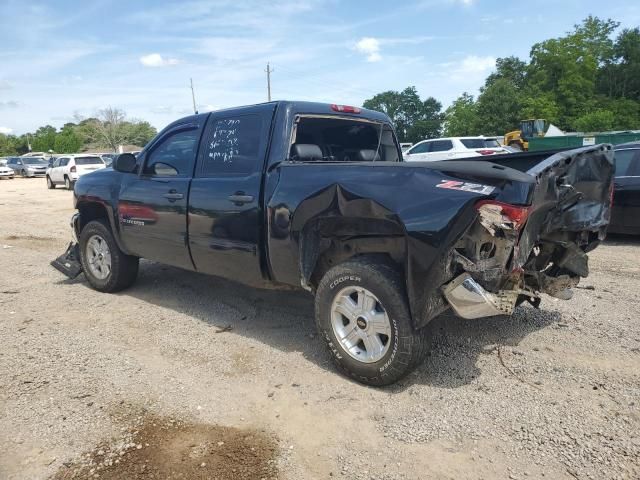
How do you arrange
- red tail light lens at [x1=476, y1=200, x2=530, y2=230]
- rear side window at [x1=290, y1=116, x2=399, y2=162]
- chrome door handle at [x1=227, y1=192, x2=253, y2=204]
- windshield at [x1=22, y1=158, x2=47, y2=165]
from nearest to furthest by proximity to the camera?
red tail light lens at [x1=476, y1=200, x2=530, y2=230]
chrome door handle at [x1=227, y1=192, x2=253, y2=204]
rear side window at [x1=290, y1=116, x2=399, y2=162]
windshield at [x1=22, y1=158, x2=47, y2=165]

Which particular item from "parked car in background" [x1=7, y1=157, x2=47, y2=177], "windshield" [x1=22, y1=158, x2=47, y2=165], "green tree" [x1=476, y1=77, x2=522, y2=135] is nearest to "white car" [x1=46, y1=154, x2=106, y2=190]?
"parked car in background" [x1=7, y1=157, x2=47, y2=177]

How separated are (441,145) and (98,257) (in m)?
14.3

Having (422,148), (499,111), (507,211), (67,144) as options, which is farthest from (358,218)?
(67,144)

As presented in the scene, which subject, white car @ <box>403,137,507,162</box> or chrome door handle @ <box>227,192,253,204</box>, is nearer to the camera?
chrome door handle @ <box>227,192,253,204</box>

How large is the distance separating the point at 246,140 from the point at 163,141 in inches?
49.5

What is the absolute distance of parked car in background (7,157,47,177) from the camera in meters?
38.3

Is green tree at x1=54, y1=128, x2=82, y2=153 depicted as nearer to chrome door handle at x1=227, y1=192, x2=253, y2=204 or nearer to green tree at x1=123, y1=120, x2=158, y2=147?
green tree at x1=123, y1=120, x2=158, y2=147

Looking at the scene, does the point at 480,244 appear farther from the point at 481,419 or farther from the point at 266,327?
the point at 266,327

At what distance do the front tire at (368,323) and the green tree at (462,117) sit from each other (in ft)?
162

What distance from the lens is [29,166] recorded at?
126 ft

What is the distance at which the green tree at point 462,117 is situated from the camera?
51344 millimetres

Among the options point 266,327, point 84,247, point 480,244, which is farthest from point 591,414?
point 84,247

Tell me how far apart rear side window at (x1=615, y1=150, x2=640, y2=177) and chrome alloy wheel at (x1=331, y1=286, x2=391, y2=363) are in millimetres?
6585

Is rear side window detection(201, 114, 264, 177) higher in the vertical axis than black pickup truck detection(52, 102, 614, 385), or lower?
higher
